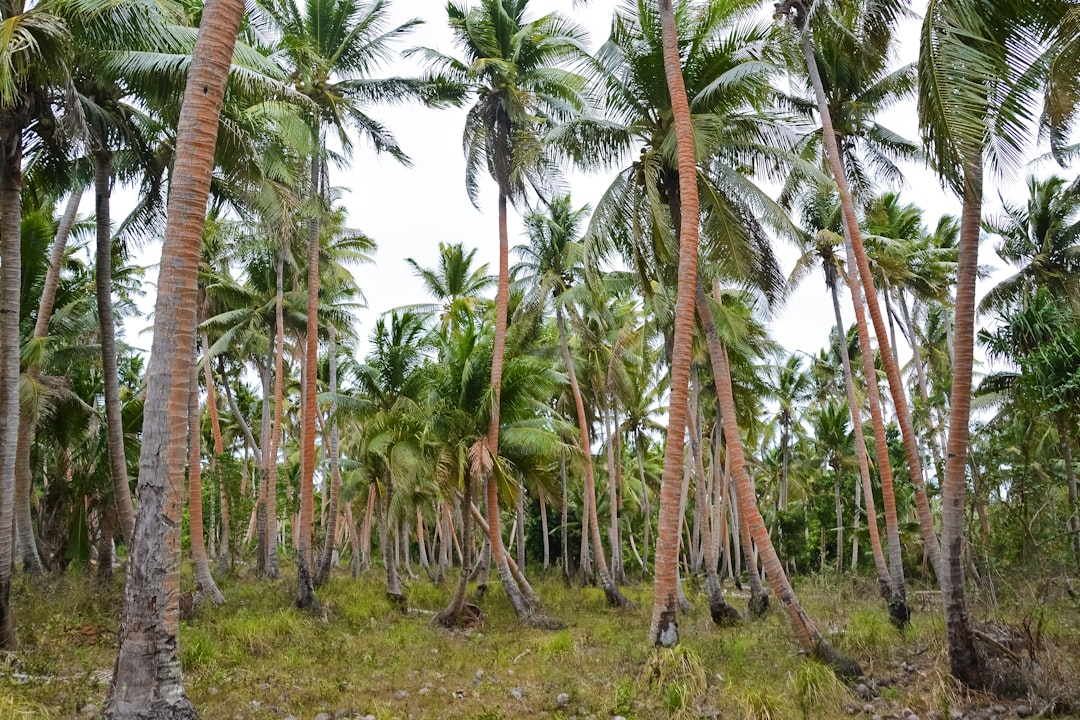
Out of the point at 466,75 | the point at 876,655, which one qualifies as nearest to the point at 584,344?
the point at 466,75

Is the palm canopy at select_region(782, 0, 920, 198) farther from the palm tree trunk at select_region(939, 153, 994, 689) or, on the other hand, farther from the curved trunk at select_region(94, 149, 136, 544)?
the curved trunk at select_region(94, 149, 136, 544)

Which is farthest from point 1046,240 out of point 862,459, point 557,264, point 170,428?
point 170,428

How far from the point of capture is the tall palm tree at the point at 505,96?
16688mm

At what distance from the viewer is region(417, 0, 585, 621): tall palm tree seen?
16688 millimetres

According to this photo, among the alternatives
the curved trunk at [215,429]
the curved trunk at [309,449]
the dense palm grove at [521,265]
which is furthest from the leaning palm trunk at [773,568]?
the curved trunk at [215,429]

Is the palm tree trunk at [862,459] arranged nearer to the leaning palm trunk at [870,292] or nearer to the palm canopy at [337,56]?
the leaning palm trunk at [870,292]

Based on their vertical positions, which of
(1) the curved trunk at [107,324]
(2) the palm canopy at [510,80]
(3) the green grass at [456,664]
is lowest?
(3) the green grass at [456,664]

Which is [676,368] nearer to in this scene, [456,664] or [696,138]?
[696,138]

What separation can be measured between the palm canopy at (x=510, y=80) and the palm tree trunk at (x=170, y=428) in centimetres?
994

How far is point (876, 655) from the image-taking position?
35.6 ft

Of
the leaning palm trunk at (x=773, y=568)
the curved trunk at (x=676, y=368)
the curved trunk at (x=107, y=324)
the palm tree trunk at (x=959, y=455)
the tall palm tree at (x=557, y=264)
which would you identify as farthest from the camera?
the tall palm tree at (x=557, y=264)

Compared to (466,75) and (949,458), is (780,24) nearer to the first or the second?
(466,75)

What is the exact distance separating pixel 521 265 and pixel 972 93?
648 inches

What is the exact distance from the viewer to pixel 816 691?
8.47m
